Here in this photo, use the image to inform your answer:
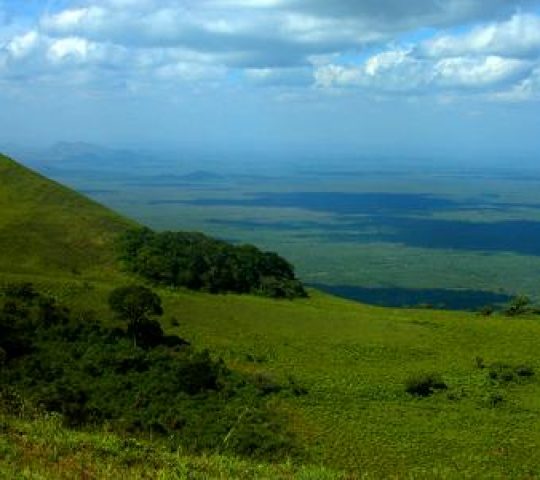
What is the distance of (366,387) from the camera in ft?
136

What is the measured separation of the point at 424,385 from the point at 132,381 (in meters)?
15.8

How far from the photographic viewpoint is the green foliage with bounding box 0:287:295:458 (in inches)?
1273

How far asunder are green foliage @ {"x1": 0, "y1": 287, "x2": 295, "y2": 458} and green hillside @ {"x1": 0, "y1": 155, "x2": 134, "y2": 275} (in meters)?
17.1

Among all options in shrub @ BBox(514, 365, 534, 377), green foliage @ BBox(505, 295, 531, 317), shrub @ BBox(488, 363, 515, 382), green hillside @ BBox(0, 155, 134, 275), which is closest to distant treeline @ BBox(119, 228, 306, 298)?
green hillside @ BBox(0, 155, 134, 275)

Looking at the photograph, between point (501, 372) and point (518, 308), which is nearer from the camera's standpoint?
point (501, 372)

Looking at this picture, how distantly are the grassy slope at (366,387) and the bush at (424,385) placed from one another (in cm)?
65

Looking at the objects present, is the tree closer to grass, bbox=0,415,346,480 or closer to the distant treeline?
the distant treeline

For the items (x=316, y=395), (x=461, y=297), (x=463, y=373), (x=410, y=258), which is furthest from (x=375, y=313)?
(x=410, y=258)

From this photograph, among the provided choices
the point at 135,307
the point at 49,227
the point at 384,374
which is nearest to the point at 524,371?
the point at 384,374

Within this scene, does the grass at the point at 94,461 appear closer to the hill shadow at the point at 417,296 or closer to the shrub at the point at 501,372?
the shrub at the point at 501,372

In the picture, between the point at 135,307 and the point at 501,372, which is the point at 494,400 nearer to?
the point at 501,372

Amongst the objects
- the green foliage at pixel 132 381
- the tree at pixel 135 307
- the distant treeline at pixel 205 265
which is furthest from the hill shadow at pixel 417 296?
the green foliage at pixel 132 381

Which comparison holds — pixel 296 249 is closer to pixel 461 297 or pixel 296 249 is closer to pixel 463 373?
pixel 461 297

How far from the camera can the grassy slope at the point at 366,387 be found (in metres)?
18.9
